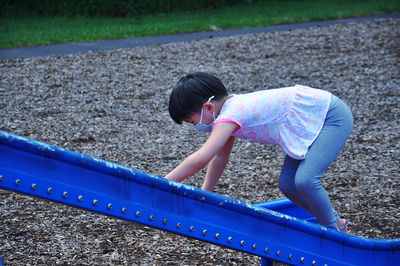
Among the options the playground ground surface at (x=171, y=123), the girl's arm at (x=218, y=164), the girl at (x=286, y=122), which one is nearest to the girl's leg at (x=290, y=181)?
the girl at (x=286, y=122)

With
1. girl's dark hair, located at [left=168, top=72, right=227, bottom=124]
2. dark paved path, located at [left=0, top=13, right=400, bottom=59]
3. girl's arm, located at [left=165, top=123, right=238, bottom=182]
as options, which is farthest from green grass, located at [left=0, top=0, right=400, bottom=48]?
girl's arm, located at [left=165, top=123, right=238, bottom=182]

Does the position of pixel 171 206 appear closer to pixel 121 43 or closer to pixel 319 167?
pixel 319 167

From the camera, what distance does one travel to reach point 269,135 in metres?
2.29

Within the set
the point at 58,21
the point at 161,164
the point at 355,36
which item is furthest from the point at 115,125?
the point at 58,21

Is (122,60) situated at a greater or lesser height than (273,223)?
lesser

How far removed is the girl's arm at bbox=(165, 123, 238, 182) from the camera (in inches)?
79.4

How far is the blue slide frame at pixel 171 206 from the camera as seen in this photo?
158 cm

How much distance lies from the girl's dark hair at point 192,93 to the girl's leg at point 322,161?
51cm

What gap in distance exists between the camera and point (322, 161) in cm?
226

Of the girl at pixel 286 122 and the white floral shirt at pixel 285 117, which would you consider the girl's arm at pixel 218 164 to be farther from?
the white floral shirt at pixel 285 117

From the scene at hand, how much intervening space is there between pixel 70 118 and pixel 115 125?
561mm

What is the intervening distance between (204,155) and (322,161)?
0.58m

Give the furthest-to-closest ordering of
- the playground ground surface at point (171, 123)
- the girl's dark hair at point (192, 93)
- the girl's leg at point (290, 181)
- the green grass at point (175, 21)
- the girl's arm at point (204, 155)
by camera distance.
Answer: the green grass at point (175, 21) → the playground ground surface at point (171, 123) → the girl's leg at point (290, 181) → the girl's dark hair at point (192, 93) → the girl's arm at point (204, 155)

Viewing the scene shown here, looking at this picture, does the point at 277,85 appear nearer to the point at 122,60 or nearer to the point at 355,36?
the point at 122,60
